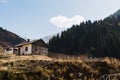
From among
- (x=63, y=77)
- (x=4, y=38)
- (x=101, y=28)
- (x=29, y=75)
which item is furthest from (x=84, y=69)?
(x=4, y=38)

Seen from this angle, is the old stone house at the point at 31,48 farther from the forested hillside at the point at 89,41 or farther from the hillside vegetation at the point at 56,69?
the forested hillside at the point at 89,41

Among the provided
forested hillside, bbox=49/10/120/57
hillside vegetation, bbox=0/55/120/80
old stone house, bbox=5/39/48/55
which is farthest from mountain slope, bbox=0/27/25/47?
hillside vegetation, bbox=0/55/120/80

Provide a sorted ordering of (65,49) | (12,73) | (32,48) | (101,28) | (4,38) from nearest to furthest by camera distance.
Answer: (12,73), (32,48), (65,49), (101,28), (4,38)

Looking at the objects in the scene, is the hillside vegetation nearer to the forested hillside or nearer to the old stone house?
the old stone house

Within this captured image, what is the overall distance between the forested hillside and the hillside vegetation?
49025 millimetres

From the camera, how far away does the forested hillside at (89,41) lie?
100688 mm

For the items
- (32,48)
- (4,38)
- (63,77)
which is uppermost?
(4,38)

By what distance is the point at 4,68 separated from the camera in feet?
132

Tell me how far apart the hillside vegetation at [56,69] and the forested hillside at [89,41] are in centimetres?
4903

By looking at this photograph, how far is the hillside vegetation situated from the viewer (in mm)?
38278

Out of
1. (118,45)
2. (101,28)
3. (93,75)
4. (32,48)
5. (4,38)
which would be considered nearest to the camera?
(93,75)

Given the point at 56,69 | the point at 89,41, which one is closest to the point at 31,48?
the point at 56,69

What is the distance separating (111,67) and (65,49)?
64932mm

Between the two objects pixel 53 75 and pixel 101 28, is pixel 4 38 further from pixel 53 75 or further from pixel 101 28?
pixel 53 75
